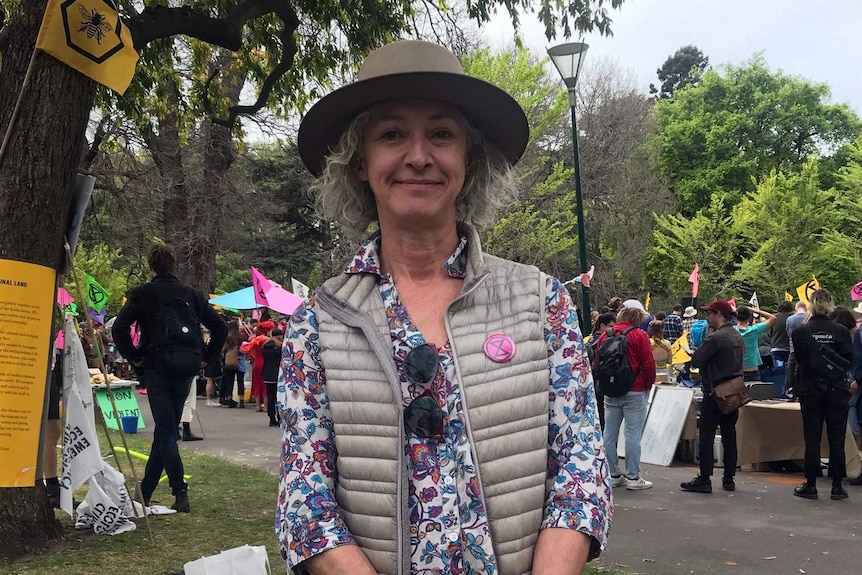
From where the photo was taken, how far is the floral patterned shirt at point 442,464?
5.41 ft

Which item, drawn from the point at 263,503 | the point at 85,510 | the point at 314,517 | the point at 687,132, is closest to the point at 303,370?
the point at 314,517

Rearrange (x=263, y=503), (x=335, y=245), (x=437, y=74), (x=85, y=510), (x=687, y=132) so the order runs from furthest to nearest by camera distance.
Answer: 1. (x=687, y=132)
2. (x=335, y=245)
3. (x=263, y=503)
4. (x=85, y=510)
5. (x=437, y=74)

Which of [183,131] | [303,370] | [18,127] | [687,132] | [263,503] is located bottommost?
[263,503]

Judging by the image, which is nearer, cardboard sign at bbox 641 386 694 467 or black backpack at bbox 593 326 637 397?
black backpack at bbox 593 326 637 397

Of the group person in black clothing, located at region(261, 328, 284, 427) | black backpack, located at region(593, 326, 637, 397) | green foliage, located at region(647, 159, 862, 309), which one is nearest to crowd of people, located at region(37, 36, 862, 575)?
black backpack, located at region(593, 326, 637, 397)

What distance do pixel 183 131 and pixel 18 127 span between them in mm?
6693

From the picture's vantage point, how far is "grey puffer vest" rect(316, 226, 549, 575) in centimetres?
166

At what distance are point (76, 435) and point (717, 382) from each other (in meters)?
6.04

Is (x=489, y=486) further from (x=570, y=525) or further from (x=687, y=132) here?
(x=687, y=132)

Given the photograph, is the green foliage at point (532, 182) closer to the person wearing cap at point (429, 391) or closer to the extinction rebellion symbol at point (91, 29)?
the extinction rebellion symbol at point (91, 29)

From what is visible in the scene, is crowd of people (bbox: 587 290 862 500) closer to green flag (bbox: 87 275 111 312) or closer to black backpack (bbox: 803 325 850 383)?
black backpack (bbox: 803 325 850 383)

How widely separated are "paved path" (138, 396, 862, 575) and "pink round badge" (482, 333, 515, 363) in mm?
4562

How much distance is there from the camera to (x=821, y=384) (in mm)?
8219

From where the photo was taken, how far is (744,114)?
45.4m
